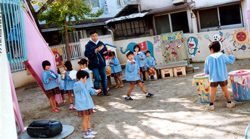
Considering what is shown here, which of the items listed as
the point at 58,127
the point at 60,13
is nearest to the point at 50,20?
the point at 60,13

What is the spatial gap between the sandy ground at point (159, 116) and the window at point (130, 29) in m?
8.29

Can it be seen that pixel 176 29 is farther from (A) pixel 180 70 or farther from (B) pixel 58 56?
(B) pixel 58 56

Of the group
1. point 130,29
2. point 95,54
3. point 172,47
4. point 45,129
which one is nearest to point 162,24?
point 130,29

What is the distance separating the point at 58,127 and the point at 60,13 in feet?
33.7

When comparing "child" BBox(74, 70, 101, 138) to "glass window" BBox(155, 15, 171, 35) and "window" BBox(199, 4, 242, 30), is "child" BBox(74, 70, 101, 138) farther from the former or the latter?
"glass window" BBox(155, 15, 171, 35)

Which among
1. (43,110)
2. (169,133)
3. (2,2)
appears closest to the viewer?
(169,133)

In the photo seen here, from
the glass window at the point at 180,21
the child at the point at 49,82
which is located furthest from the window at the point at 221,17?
the child at the point at 49,82

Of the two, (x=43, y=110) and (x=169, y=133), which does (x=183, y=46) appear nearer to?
(x=43, y=110)

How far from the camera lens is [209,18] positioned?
50.3 ft

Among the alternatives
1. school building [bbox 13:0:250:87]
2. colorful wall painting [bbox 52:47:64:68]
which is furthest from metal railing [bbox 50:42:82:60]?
colorful wall painting [bbox 52:47:64:68]

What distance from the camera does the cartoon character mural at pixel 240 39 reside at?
12820 millimetres

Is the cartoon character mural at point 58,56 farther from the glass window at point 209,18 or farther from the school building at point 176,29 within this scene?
the glass window at point 209,18

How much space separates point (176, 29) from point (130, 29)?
3.23m

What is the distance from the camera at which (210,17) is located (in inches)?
602
